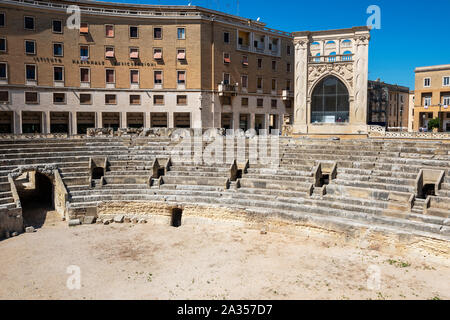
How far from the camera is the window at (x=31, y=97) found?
37.1 meters

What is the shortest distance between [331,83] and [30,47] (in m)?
29.7

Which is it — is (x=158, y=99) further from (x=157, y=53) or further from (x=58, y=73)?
(x=58, y=73)

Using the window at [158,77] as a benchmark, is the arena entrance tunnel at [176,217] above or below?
below

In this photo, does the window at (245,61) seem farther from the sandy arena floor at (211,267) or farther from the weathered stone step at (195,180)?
the sandy arena floor at (211,267)

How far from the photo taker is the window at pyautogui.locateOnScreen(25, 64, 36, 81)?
121 feet

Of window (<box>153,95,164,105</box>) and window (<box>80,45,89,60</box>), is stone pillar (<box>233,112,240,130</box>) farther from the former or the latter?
window (<box>80,45,89,60</box>)

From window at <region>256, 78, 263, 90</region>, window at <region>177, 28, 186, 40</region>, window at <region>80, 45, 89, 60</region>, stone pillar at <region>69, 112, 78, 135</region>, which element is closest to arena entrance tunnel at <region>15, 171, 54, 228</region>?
stone pillar at <region>69, 112, 78, 135</region>

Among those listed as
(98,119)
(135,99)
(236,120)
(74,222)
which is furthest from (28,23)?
(74,222)

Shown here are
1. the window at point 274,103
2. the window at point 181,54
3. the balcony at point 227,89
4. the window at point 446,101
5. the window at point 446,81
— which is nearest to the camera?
the window at point 181,54

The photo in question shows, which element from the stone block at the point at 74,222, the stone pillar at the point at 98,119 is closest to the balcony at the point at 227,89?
the stone pillar at the point at 98,119

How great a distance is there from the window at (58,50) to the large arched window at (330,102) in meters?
26.6

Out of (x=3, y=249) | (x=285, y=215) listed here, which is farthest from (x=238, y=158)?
(x=3, y=249)

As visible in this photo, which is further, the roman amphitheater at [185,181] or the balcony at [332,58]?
the balcony at [332,58]
